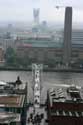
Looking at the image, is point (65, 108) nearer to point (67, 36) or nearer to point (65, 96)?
point (65, 96)

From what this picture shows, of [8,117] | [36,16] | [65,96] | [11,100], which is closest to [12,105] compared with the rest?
[11,100]

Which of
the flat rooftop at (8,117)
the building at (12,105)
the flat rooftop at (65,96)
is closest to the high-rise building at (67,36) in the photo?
the building at (12,105)

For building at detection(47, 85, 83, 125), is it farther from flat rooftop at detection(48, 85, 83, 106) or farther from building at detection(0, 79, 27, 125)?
building at detection(0, 79, 27, 125)

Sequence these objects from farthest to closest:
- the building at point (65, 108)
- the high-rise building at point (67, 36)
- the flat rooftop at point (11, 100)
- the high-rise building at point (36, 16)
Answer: the high-rise building at point (36, 16), the high-rise building at point (67, 36), the flat rooftop at point (11, 100), the building at point (65, 108)

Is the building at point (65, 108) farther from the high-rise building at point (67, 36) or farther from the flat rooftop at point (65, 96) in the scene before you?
the high-rise building at point (67, 36)

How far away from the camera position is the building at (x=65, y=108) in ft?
17.2

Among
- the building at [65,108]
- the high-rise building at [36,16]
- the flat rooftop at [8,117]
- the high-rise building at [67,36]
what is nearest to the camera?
the flat rooftop at [8,117]

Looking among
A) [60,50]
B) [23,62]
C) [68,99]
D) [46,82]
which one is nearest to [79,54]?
[60,50]

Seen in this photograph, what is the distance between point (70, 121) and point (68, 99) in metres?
1.08

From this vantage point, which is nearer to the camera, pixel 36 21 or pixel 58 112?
pixel 58 112

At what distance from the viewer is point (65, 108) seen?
5.79 meters

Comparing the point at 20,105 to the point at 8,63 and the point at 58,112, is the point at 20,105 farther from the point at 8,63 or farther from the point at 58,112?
the point at 8,63

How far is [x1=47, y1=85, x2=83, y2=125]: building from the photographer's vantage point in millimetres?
5246

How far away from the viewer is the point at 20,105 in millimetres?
6062
